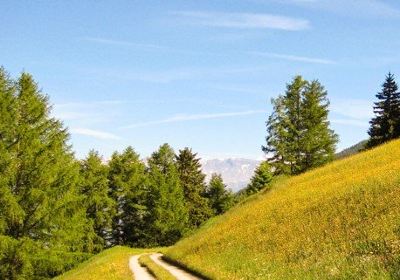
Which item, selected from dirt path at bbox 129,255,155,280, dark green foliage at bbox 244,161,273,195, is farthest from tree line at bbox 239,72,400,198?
dirt path at bbox 129,255,155,280

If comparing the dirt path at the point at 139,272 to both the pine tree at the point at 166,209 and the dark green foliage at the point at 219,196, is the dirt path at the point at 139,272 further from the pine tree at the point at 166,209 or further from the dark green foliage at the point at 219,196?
the dark green foliage at the point at 219,196

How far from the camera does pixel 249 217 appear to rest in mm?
36031

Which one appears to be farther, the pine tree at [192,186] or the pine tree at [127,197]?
the pine tree at [192,186]

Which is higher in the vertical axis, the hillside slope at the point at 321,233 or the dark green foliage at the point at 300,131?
the dark green foliage at the point at 300,131

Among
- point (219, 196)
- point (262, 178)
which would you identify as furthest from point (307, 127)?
point (219, 196)

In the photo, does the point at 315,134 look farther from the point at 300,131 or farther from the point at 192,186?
the point at 192,186

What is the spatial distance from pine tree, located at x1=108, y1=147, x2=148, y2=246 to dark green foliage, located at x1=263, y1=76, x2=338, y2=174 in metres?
22.6

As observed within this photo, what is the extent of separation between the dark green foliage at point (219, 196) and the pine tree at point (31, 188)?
5895 centimetres

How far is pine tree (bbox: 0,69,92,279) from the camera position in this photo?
31438 millimetres

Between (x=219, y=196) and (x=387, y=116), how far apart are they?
4128 cm

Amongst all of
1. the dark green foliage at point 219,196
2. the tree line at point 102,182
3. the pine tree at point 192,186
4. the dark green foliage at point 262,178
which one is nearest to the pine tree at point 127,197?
the tree line at point 102,182

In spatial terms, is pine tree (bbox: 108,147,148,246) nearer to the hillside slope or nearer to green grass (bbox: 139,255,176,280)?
the hillside slope

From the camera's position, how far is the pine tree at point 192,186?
83.0 metres

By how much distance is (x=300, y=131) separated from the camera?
201 feet
